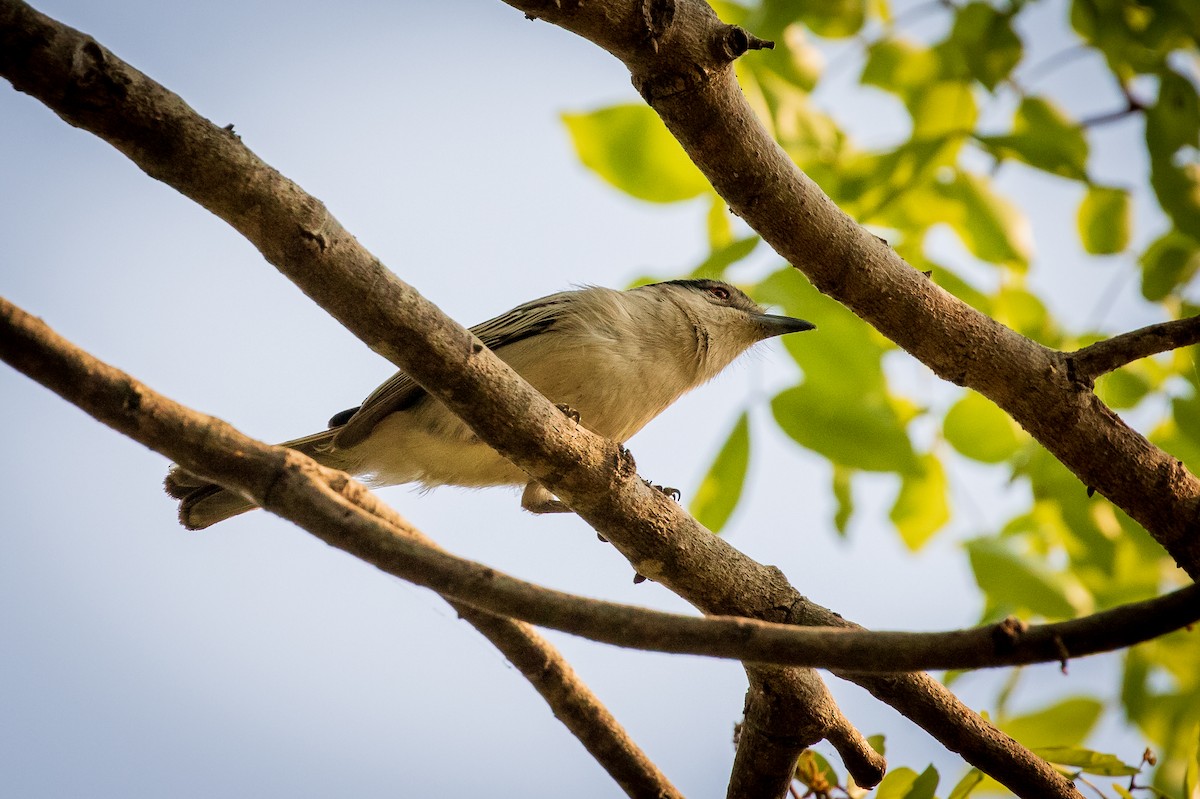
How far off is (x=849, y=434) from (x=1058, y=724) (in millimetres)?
1314

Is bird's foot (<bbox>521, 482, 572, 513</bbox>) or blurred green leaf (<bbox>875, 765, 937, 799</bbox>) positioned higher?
bird's foot (<bbox>521, 482, 572, 513</bbox>)

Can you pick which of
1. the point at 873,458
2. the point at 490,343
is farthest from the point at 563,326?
the point at 873,458

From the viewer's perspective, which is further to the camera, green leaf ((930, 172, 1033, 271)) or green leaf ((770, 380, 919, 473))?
green leaf ((930, 172, 1033, 271))

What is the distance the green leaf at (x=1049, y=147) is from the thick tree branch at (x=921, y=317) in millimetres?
901

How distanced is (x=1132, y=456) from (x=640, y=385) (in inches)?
81.0

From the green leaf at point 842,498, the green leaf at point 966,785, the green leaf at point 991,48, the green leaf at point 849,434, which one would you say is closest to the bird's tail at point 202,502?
the green leaf at point 849,434

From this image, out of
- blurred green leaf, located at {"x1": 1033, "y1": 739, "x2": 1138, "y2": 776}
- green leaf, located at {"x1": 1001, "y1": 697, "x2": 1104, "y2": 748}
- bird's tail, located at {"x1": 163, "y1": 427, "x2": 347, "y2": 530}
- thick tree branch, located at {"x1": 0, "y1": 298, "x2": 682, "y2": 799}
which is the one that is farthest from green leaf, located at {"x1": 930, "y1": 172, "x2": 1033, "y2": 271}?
bird's tail, located at {"x1": 163, "y1": 427, "x2": 347, "y2": 530}

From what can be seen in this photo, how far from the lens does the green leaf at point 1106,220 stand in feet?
13.7

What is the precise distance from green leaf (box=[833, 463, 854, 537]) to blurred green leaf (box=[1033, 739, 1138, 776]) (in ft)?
4.16

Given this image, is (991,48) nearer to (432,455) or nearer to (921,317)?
(921,317)

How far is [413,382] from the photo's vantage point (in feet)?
13.3

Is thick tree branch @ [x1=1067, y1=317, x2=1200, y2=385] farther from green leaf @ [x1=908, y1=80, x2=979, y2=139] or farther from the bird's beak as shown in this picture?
the bird's beak

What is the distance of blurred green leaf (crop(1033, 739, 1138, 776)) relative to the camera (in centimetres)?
302

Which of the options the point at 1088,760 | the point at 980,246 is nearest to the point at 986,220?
the point at 980,246
